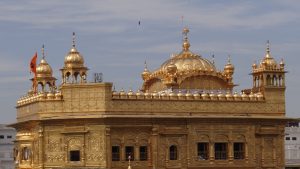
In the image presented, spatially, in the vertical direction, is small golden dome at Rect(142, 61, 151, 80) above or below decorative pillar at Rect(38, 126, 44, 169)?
above

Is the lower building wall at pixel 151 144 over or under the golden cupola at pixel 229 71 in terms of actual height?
under

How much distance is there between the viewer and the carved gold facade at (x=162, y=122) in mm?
37559

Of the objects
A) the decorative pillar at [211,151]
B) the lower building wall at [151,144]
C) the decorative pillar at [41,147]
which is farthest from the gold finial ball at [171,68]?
the decorative pillar at [41,147]

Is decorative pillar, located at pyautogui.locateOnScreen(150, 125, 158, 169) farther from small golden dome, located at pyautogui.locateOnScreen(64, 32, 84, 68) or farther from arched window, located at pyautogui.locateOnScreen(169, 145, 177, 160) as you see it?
small golden dome, located at pyautogui.locateOnScreen(64, 32, 84, 68)

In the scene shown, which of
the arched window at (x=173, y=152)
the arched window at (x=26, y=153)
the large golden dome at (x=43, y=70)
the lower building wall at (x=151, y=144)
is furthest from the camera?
the large golden dome at (x=43, y=70)

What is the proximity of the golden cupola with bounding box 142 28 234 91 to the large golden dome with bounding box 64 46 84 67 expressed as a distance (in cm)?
506

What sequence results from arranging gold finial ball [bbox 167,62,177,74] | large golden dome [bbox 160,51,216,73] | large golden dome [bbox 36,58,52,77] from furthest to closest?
large golden dome [bbox 36,58,52,77] < large golden dome [bbox 160,51,216,73] < gold finial ball [bbox 167,62,177,74]

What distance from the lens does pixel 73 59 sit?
40344mm

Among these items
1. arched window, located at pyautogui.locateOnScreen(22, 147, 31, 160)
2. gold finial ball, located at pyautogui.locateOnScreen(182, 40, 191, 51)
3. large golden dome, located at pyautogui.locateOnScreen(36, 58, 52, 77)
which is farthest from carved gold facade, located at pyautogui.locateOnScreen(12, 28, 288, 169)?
large golden dome, located at pyautogui.locateOnScreen(36, 58, 52, 77)

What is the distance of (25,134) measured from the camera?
1583 inches

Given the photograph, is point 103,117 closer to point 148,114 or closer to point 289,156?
point 148,114

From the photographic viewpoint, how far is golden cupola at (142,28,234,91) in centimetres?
4144

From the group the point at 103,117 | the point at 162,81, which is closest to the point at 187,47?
the point at 162,81

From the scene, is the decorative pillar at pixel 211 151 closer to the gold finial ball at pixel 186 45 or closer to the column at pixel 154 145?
the column at pixel 154 145
